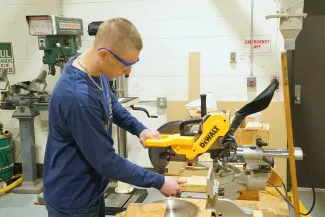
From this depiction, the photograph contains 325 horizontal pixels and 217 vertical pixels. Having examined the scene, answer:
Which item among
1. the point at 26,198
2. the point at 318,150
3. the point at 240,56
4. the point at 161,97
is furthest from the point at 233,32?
the point at 26,198

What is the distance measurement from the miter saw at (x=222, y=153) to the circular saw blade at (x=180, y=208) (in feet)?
0.24

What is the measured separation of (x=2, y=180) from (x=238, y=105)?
2840mm

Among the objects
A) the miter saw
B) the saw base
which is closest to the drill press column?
the saw base

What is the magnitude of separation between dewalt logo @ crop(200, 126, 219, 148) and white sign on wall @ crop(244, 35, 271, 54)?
2.52 meters

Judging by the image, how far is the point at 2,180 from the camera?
13.2ft

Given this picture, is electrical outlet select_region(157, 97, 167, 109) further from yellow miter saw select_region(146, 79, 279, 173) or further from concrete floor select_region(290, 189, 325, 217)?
yellow miter saw select_region(146, 79, 279, 173)

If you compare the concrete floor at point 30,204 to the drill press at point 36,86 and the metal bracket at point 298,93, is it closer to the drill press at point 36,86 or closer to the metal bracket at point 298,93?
the drill press at point 36,86

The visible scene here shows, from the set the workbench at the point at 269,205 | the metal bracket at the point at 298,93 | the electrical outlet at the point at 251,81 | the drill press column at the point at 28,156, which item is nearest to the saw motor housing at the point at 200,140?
the workbench at the point at 269,205

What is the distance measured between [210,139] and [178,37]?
2593 mm

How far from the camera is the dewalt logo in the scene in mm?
1424

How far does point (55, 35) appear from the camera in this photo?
11.9 feet

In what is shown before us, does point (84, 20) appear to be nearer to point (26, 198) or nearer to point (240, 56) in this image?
point (240, 56)

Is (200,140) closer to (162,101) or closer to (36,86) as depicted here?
(162,101)

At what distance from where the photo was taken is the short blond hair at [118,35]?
4.49 ft
